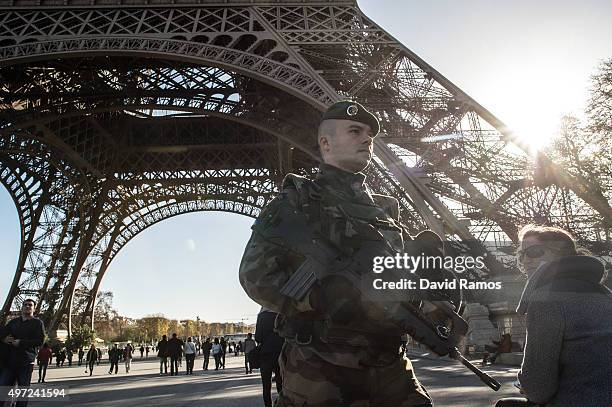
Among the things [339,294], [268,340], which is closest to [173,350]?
[268,340]

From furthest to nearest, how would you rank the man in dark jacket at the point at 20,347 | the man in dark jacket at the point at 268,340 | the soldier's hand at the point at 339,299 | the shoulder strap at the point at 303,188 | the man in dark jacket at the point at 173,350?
the man in dark jacket at the point at 173,350 → the man in dark jacket at the point at 268,340 → the man in dark jacket at the point at 20,347 → the shoulder strap at the point at 303,188 → the soldier's hand at the point at 339,299

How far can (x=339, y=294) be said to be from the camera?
64.2 inches

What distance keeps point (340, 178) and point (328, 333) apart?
2.35ft

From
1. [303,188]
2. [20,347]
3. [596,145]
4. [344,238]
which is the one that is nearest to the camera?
[344,238]

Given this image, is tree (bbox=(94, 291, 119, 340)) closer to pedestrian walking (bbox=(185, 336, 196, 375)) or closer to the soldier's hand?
pedestrian walking (bbox=(185, 336, 196, 375))

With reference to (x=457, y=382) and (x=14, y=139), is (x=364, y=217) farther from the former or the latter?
(x=14, y=139)

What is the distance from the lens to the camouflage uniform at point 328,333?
66.4 inches

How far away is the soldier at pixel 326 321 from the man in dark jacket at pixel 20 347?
→ 5347 mm

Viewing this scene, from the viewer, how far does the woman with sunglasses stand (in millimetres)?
1952

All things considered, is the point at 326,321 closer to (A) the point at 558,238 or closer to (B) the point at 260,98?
(A) the point at 558,238

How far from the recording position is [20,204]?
29594mm

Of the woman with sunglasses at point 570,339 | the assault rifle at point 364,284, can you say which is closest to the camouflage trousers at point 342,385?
the assault rifle at point 364,284

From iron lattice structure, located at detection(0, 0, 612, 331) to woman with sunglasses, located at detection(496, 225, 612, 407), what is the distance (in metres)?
10.1

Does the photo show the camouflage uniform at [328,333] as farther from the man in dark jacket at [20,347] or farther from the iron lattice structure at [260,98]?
the iron lattice structure at [260,98]
